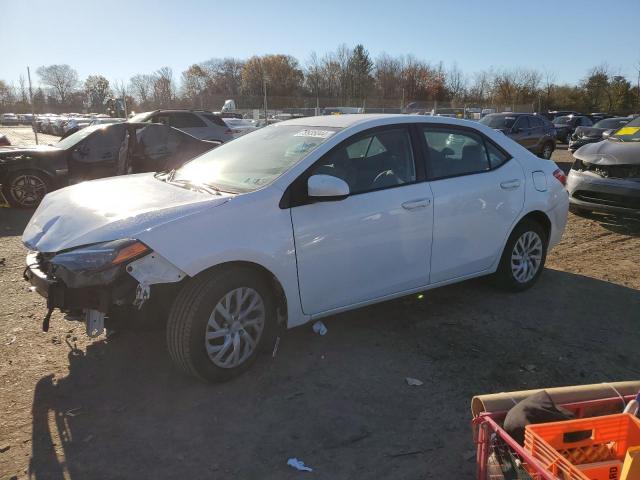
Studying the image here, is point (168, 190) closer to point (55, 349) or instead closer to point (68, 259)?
point (68, 259)

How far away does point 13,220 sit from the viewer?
850 cm

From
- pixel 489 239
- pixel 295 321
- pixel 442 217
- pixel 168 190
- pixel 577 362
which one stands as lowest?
pixel 577 362

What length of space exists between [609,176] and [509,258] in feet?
12.1

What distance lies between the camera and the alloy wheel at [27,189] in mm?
9117

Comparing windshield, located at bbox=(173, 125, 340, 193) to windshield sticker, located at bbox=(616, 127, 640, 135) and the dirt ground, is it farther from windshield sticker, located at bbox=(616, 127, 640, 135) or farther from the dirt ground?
windshield sticker, located at bbox=(616, 127, 640, 135)

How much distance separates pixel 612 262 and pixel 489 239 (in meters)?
2.50

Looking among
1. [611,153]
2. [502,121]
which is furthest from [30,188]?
[502,121]

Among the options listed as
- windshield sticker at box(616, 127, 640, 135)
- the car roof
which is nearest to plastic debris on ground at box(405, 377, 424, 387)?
the car roof

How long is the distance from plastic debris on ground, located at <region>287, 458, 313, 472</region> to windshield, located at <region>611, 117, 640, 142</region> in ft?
24.6

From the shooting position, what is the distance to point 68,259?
3006 mm

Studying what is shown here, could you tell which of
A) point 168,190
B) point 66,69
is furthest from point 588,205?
point 66,69

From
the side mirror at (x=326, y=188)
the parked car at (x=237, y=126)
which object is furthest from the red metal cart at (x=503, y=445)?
the parked car at (x=237, y=126)

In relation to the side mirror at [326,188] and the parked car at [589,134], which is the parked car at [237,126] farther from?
the parked car at [589,134]

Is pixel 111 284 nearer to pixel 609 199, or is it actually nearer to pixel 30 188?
pixel 609 199
